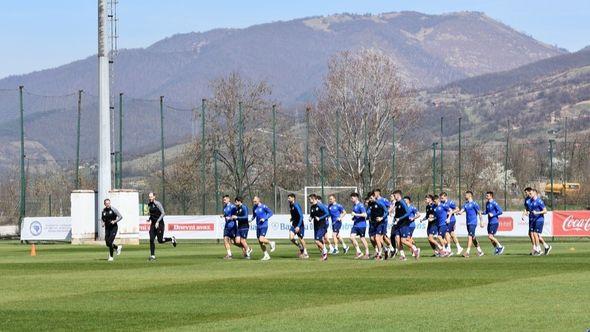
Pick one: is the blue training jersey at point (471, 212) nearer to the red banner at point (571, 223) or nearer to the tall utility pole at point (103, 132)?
the red banner at point (571, 223)

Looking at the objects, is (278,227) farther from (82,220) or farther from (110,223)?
(110,223)

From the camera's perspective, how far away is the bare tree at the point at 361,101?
118m

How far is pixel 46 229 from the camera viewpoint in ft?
214

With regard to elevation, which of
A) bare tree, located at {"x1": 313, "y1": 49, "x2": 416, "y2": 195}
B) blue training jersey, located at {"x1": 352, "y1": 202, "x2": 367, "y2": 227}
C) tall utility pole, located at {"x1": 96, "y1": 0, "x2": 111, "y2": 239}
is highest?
bare tree, located at {"x1": 313, "y1": 49, "x2": 416, "y2": 195}

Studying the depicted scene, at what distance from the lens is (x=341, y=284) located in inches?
1129

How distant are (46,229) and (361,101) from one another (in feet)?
187

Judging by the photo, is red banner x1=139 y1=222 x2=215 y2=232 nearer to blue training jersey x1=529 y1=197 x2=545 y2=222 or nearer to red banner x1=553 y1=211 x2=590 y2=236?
red banner x1=553 y1=211 x2=590 y2=236

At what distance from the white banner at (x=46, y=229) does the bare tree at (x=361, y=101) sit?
172 feet

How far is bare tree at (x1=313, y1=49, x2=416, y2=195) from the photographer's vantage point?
11750 cm

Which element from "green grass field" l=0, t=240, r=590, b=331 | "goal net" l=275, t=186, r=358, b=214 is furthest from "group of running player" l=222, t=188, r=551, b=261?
"goal net" l=275, t=186, r=358, b=214

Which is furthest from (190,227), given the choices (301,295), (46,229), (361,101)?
(361,101)

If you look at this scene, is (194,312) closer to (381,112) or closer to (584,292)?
(584,292)

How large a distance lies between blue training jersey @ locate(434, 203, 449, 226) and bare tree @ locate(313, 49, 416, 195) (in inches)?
2826

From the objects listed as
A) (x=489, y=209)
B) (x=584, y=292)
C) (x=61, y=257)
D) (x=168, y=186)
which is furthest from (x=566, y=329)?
(x=168, y=186)
